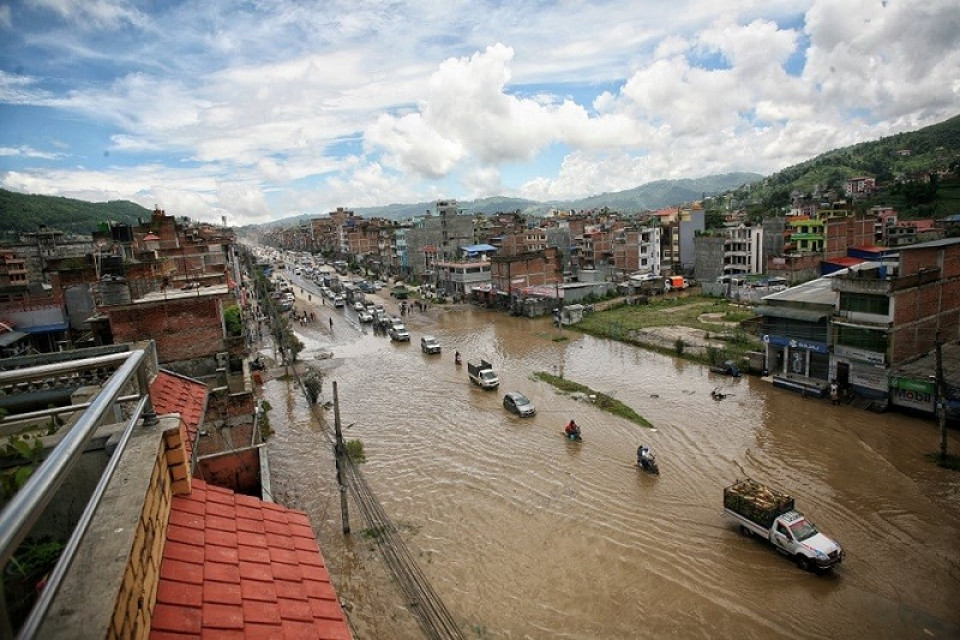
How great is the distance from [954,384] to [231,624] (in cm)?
2442

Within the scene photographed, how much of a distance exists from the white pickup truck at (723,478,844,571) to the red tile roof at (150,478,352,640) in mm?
12555

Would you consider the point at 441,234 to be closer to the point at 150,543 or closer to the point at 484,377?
the point at 484,377

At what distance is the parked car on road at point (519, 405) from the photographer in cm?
2377

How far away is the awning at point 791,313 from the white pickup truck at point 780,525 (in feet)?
43.4

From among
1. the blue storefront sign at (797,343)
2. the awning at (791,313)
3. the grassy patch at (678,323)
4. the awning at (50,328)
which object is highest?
the awning at (50,328)

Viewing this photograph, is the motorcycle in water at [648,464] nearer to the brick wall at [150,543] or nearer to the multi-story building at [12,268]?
the brick wall at [150,543]

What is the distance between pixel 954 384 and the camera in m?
19.4

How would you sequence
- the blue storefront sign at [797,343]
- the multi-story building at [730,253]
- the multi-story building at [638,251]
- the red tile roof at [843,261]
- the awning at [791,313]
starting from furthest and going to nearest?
1. the multi-story building at [638,251]
2. the multi-story building at [730,253]
3. the red tile roof at [843,261]
4. the blue storefront sign at [797,343]
5. the awning at [791,313]

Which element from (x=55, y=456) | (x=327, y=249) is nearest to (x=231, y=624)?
(x=55, y=456)

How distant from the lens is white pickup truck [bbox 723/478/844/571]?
41.5 feet

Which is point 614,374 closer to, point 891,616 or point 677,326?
point 677,326

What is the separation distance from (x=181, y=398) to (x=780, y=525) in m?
13.6

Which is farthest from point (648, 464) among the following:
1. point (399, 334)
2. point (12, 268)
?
point (12, 268)

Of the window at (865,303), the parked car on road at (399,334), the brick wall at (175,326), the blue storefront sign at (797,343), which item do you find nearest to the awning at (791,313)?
the window at (865,303)
